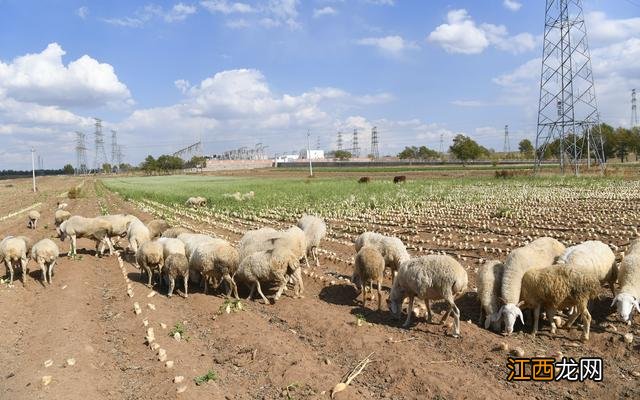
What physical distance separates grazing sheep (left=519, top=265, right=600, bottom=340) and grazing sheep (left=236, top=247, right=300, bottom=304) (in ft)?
16.8

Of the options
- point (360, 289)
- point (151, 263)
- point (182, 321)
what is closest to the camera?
point (182, 321)

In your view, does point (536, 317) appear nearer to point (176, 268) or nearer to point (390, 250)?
point (390, 250)

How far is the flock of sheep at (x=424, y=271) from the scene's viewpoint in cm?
831

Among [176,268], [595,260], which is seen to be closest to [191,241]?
[176,268]

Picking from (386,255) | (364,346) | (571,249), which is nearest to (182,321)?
(364,346)

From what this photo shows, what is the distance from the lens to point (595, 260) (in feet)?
31.1

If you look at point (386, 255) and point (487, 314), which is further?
point (386, 255)

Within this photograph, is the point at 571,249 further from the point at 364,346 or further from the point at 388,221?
the point at 388,221

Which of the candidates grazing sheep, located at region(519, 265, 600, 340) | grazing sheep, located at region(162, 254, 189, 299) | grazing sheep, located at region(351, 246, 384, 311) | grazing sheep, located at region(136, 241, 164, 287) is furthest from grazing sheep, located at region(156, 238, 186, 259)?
grazing sheep, located at region(519, 265, 600, 340)

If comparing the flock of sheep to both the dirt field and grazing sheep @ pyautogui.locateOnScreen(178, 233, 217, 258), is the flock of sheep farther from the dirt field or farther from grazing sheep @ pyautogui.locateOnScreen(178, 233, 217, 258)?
the dirt field

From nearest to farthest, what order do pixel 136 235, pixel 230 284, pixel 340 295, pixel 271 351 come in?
pixel 271 351 < pixel 340 295 < pixel 230 284 < pixel 136 235

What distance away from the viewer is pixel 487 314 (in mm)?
8664

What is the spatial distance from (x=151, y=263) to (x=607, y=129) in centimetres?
10563

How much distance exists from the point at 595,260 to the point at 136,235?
13.5 metres
